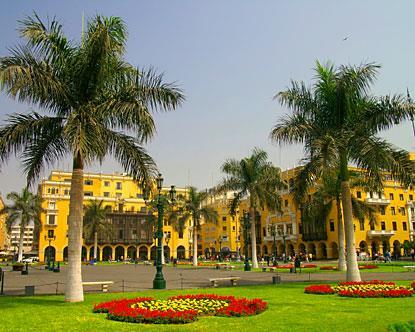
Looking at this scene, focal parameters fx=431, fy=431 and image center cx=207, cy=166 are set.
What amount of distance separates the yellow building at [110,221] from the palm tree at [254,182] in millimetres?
43334

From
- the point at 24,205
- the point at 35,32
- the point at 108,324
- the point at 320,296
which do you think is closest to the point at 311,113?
the point at 320,296

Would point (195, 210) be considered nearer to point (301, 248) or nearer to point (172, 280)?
point (172, 280)

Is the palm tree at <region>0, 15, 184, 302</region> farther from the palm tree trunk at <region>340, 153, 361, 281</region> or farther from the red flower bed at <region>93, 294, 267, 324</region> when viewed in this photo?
the palm tree trunk at <region>340, 153, 361, 281</region>

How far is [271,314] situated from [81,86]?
9.27 metres

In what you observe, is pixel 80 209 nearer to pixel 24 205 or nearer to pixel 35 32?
pixel 35 32

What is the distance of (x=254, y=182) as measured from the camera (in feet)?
121

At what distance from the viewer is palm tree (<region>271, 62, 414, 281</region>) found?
1686 cm

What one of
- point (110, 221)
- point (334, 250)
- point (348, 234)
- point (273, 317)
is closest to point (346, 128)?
point (348, 234)

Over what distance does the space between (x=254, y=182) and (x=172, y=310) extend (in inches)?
1063

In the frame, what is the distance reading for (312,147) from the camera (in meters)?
17.0

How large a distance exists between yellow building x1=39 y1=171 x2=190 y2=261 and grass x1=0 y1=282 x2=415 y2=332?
219 ft

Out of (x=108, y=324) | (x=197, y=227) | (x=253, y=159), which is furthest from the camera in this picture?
(x=197, y=227)

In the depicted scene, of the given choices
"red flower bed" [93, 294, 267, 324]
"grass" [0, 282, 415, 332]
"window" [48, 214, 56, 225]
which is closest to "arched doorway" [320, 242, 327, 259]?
"window" [48, 214, 56, 225]

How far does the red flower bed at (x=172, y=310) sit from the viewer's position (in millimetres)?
9820
